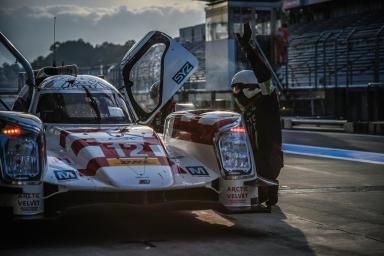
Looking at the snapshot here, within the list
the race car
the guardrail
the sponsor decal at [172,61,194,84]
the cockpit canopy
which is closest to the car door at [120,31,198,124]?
the sponsor decal at [172,61,194,84]

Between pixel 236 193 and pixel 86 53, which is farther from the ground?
pixel 86 53

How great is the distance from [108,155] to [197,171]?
92cm

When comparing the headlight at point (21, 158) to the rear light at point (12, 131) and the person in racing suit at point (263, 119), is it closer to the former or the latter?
the rear light at point (12, 131)

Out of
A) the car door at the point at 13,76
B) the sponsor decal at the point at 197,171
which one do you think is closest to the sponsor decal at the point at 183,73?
the car door at the point at 13,76

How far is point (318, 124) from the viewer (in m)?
24.3

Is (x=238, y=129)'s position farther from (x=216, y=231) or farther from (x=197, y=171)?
(x=216, y=231)

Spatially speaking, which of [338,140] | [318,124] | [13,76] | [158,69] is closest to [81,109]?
[13,76]

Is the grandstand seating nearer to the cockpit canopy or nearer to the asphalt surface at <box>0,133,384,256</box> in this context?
the asphalt surface at <box>0,133,384,256</box>

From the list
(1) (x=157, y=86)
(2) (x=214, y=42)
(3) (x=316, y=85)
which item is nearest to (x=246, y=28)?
(1) (x=157, y=86)

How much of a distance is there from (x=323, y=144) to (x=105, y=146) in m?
12.4

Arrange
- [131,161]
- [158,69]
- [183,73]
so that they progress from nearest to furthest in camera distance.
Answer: [131,161]
[183,73]
[158,69]

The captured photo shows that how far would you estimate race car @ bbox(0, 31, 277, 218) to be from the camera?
647 cm

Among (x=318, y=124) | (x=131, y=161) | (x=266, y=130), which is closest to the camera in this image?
(x=131, y=161)

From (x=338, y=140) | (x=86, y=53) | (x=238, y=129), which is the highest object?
(x=86, y=53)
